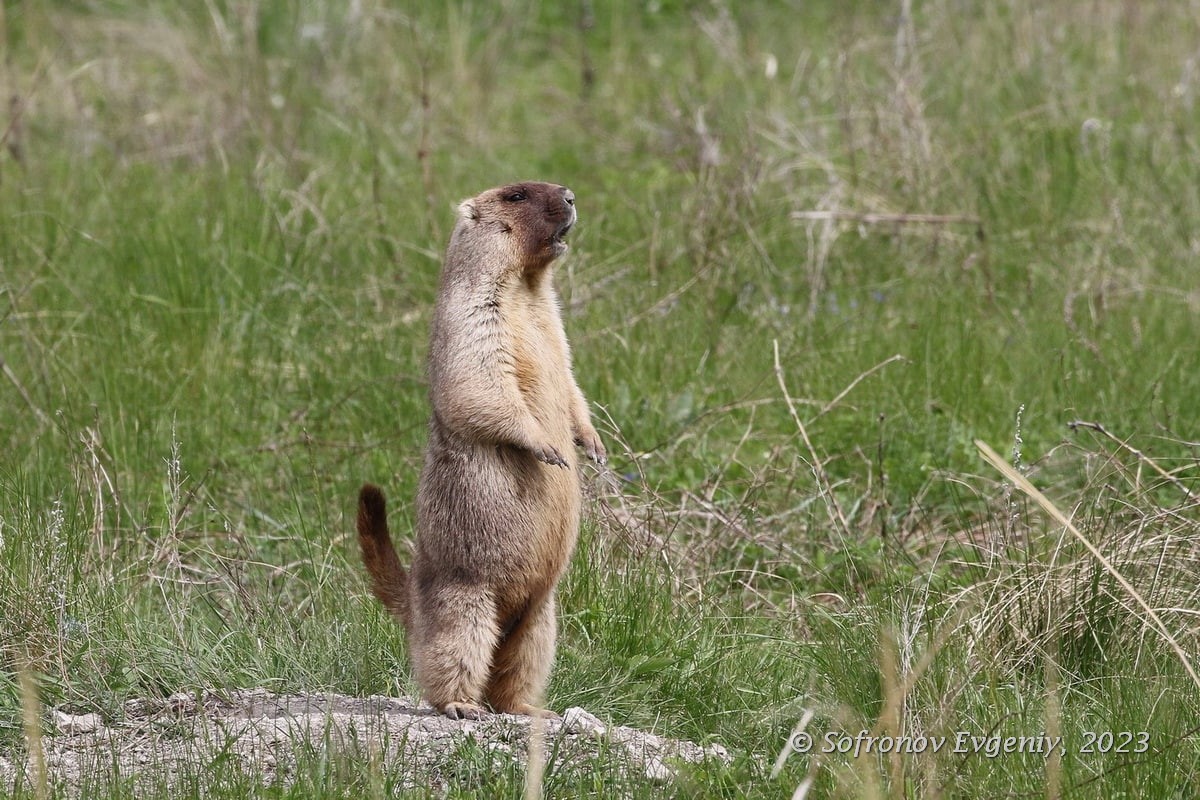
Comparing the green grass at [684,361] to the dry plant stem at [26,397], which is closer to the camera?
the green grass at [684,361]

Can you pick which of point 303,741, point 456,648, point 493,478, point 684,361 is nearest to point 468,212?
point 493,478

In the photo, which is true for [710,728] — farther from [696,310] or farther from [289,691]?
[696,310]

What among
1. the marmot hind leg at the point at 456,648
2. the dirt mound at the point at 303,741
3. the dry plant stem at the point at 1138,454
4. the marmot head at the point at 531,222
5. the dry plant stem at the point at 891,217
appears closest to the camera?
the dirt mound at the point at 303,741

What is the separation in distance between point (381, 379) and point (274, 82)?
409 centimetres

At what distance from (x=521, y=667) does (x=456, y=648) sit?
0.25m

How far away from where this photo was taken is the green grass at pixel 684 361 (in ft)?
14.4

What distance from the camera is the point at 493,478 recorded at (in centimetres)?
429

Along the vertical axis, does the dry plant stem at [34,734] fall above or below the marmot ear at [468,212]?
below

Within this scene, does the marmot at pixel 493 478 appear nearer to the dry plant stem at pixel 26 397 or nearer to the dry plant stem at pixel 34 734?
the dry plant stem at pixel 34 734

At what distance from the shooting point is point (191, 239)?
295 inches

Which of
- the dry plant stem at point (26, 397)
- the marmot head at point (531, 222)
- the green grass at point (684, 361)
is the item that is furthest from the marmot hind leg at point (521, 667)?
the dry plant stem at point (26, 397)

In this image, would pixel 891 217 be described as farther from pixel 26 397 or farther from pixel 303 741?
pixel 303 741

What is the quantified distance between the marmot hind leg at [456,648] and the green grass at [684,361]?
1.11 ft

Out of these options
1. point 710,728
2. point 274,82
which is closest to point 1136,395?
point 710,728
